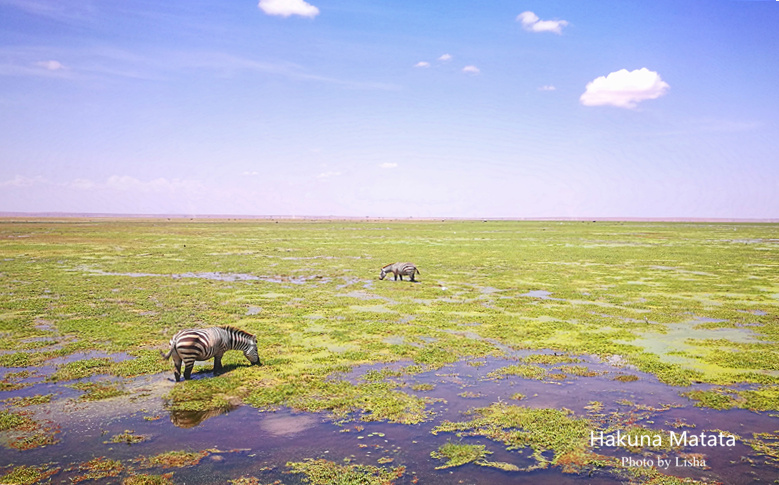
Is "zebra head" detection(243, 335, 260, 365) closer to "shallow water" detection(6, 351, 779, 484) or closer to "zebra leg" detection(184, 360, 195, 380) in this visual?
"zebra leg" detection(184, 360, 195, 380)

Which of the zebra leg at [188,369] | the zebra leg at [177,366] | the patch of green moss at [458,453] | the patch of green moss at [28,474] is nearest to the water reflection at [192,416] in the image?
the zebra leg at [177,366]

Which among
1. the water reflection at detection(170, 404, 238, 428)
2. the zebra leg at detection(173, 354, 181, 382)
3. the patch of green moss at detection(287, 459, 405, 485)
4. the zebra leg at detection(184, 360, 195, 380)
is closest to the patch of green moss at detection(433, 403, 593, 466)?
the patch of green moss at detection(287, 459, 405, 485)

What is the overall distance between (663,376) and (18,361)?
60.7 ft

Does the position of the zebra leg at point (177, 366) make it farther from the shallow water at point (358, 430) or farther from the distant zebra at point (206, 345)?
the shallow water at point (358, 430)

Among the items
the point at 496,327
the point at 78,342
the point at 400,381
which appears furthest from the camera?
the point at 496,327

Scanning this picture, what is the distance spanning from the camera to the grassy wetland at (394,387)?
8586mm

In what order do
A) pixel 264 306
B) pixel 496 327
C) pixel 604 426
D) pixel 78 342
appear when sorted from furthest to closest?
pixel 264 306
pixel 496 327
pixel 78 342
pixel 604 426

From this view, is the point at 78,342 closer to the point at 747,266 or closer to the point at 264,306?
the point at 264,306

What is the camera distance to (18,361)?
549 inches

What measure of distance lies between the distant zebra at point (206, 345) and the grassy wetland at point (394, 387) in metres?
0.50

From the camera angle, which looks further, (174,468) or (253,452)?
(253,452)

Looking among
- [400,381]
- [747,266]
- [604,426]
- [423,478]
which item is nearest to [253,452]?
[423,478]

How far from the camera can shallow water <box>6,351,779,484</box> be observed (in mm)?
8328

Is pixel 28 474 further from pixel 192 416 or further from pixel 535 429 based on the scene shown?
pixel 535 429
